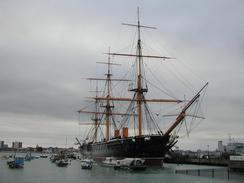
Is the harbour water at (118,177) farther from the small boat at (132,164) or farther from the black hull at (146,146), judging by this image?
the black hull at (146,146)

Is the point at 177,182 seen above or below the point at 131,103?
below

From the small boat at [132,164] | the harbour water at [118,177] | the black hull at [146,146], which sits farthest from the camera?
A: the black hull at [146,146]

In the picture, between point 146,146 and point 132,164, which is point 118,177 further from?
point 146,146

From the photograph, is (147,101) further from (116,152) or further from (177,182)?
(177,182)

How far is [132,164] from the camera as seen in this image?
254ft

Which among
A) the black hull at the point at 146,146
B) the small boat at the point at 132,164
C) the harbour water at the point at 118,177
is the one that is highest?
the black hull at the point at 146,146

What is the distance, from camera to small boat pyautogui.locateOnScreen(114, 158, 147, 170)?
75562mm

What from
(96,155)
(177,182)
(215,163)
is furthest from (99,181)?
(96,155)

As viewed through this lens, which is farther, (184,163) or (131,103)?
(184,163)

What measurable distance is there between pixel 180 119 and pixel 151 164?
11.2 metres

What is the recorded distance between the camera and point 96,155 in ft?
409

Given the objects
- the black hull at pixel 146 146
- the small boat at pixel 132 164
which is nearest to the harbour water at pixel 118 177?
the small boat at pixel 132 164

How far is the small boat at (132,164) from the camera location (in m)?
75.6

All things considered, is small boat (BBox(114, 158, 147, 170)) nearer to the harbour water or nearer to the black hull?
the harbour water
